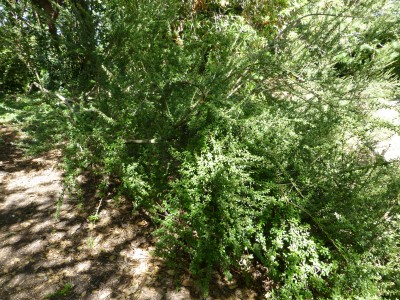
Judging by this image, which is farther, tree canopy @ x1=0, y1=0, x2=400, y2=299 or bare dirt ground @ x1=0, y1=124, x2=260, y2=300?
bare dirt ground @ x1=0, y1=124, x2=260, y2=300

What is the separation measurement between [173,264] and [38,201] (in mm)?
2155

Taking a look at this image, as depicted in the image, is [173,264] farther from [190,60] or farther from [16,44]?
[16,44]

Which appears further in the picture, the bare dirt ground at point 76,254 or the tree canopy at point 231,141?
the bare dirt ground at point 76,254

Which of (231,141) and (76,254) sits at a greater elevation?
(231,141)

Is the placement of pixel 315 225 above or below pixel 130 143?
below

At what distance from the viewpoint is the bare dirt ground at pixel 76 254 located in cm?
271

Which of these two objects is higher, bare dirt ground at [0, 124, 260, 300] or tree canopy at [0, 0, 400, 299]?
tree canopy at [0, 0, 400, 299]

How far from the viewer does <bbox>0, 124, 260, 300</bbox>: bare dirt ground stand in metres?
2.71

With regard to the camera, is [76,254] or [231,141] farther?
[76,254]

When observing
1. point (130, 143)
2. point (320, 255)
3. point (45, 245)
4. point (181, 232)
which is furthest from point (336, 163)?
point (45, 245)

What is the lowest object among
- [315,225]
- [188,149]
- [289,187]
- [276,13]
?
[315,225]

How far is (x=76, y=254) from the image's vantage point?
121 inches

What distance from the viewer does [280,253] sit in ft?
8.84

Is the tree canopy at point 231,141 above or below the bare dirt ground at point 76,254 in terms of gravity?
above
